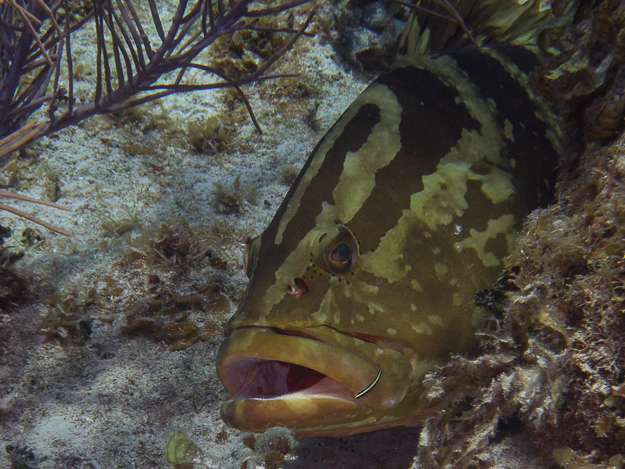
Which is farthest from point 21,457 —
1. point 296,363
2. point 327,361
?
point 327,361

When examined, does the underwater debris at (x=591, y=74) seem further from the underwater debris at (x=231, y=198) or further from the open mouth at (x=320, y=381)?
the underwater debris at (x=231, y=198)

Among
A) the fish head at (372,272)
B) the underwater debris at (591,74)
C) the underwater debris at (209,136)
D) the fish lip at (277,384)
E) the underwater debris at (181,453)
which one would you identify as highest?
the underwater debris at (209,136)

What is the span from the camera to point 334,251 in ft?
6.44

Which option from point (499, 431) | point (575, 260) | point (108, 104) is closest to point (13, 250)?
point (108, 104)

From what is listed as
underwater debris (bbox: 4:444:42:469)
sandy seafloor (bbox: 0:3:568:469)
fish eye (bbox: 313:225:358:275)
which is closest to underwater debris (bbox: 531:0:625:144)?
fish eye (bbox: 313:225:358:275)

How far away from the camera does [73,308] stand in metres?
3.03

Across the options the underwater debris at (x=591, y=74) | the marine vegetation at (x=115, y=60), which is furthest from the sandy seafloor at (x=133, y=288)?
the underwater debris at (x=591, y=74)

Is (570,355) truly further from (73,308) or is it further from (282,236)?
(73,308)

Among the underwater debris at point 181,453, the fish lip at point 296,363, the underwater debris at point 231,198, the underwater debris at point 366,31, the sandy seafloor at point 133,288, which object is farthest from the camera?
the underwater debris at point 366,31

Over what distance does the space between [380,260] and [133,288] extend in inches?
86.7

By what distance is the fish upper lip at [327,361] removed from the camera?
5.84 ft

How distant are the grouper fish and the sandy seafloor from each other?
56cm

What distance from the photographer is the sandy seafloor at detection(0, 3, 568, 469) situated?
2.59m

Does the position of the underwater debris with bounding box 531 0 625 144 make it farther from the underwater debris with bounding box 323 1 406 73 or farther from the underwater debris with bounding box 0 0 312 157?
the underwater debris with bounding box 323 1 406 73
